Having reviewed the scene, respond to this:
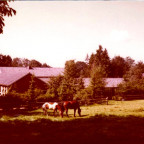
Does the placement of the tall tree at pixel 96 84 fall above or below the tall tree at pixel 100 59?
below

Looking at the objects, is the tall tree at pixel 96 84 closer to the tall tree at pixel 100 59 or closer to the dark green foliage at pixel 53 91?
the dark green foliage at pixel 53 91

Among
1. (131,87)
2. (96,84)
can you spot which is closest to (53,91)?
(96,84)

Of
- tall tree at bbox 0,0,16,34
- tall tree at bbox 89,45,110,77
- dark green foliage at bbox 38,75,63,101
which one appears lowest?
dark green foliage at bbox 38,75,63,101

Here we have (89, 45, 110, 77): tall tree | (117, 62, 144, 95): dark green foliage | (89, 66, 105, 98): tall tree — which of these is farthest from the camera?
(89, 45, 110, 77): tall tree

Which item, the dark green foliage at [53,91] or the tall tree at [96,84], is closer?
the dark green foliage at [53,91]

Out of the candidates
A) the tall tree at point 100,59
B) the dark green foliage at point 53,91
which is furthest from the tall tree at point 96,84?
the tall tree at point 100,59

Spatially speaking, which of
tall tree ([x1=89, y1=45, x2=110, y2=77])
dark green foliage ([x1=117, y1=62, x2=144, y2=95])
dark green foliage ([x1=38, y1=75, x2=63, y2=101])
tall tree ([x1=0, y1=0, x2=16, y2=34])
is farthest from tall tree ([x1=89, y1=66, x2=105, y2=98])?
tall tree ([x1=89, y1=45, x2=110, y2=77])

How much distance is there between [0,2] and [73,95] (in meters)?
25.7

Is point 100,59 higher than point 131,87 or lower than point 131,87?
higher

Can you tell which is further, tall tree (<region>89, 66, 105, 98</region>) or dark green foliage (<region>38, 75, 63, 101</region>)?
tall tree (<region>89, 66, 105, 98</region>)

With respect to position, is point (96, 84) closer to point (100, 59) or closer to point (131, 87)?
point (131, 87)

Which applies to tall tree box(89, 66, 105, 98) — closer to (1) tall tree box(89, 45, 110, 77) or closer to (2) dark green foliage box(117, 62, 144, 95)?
(2) dark green foliage box(117, 62, 144, 95)

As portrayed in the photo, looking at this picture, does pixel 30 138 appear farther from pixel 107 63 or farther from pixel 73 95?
pixel 107 63

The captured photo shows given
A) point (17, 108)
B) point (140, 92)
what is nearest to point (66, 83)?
point (17, 108)
